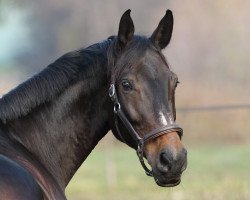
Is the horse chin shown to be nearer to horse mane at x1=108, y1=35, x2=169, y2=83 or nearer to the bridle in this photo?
the bridle

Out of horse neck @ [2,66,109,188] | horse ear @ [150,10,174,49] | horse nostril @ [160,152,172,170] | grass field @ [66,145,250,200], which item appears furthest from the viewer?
grass field @ [66,145,250,200]

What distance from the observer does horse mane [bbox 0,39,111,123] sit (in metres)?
4.02

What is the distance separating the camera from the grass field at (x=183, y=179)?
409 inches

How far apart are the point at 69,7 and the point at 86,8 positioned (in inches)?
17.3

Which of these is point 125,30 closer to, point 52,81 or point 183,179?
point 52,81

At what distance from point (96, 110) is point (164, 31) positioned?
0.60m

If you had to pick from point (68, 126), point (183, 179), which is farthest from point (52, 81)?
point (183, 179)

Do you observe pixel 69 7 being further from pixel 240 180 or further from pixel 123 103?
pixel 123 103

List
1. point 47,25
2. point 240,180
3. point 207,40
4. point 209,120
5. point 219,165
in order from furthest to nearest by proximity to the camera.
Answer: point 207,40, point 47,25, point 209,120, point 219,165, point 240,180

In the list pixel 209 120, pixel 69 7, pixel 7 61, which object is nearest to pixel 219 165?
pixel 209 120

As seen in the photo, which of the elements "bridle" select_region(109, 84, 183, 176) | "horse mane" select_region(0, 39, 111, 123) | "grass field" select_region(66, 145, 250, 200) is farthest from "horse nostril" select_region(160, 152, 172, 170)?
"grass field" select_region(66, 145, 250, 200)

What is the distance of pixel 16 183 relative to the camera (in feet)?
11.2

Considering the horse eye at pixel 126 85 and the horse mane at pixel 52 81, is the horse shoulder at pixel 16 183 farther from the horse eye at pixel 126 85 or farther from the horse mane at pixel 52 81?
the horse eye at pixel 126 85

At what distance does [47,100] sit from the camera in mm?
4141
